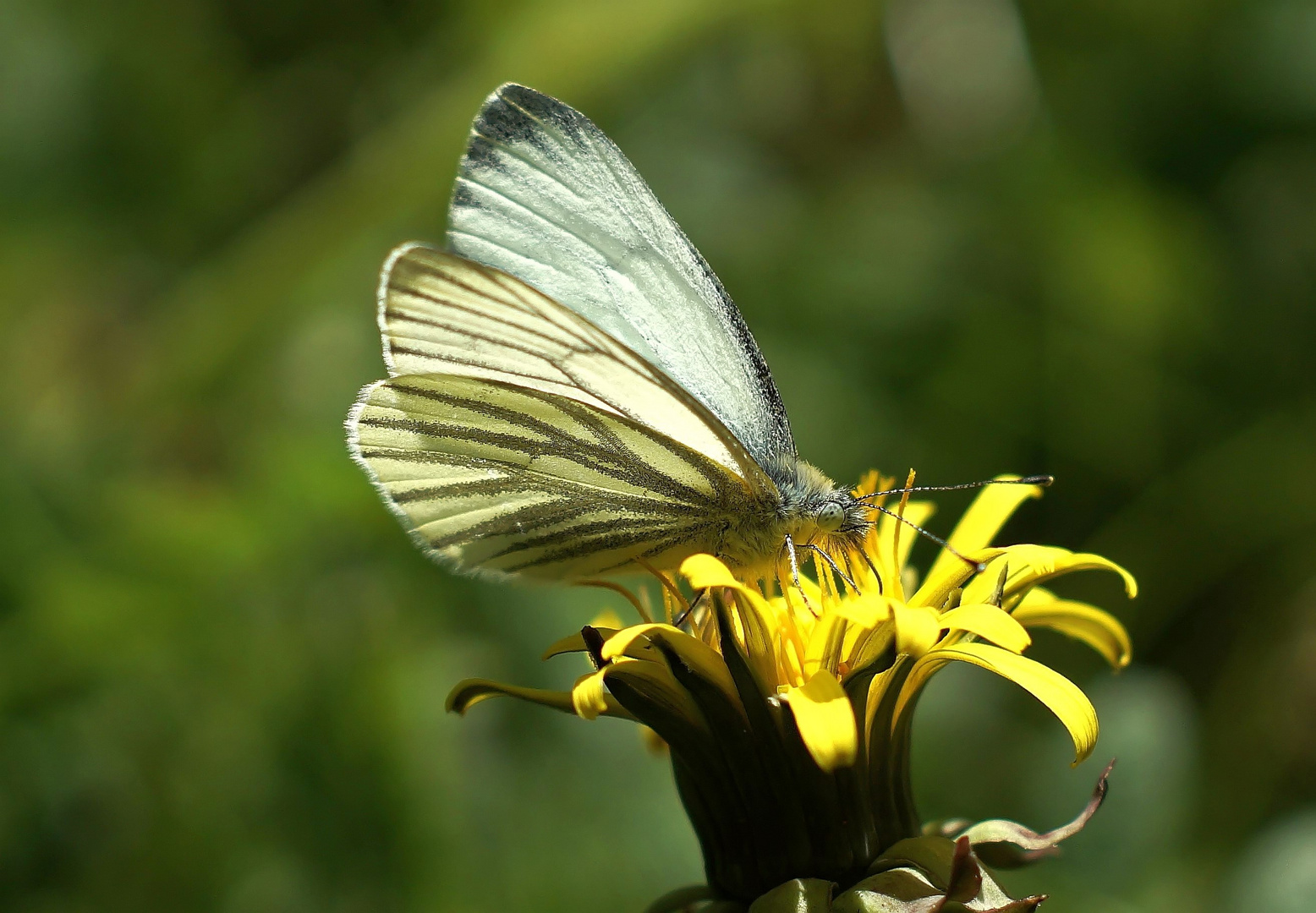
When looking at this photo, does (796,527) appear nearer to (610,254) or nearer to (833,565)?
(833,565)

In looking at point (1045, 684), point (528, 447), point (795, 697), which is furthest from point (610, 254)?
point (1045, 684)

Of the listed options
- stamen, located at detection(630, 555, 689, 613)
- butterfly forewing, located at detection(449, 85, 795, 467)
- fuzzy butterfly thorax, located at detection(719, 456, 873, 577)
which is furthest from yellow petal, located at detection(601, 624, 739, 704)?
butterfly forewing, located at detection(449, 85, 795, 467)

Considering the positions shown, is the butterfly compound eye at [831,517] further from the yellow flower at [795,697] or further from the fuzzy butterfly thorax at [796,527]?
the yellow flower at [795,697]

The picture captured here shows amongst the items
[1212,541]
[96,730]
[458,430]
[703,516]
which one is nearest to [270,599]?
[96,730]

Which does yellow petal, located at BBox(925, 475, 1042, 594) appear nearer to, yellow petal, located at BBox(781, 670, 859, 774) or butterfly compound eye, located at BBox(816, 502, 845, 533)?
butterfly compound eye, located at BBox(816, 502, 845, 533)

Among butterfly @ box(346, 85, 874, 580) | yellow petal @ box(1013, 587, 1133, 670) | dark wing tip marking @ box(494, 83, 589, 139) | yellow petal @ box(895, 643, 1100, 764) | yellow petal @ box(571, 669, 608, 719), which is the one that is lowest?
yellow petal @ box(1013, 587, 1133, 670)
